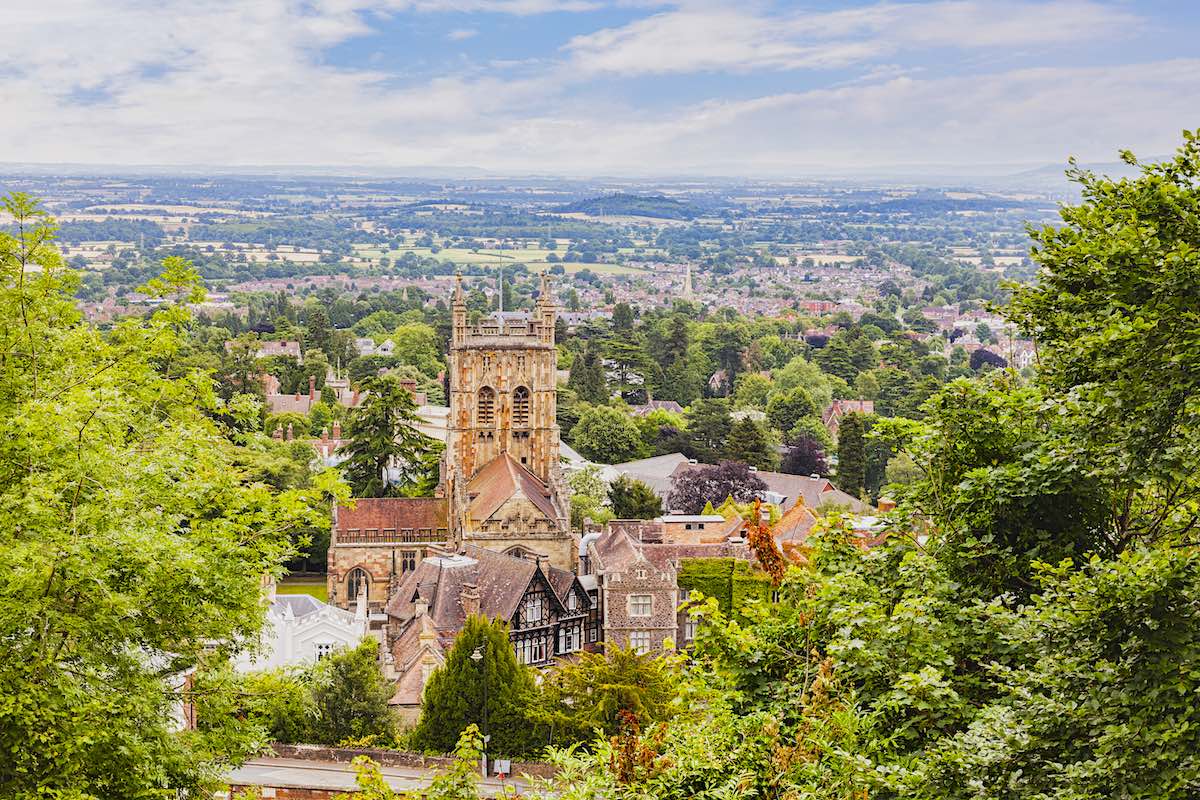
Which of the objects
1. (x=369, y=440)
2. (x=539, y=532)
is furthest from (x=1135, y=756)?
(x=369, y=440)

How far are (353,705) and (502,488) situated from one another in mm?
13816

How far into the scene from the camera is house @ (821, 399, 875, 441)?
362ft

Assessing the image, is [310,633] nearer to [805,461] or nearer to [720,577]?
[720,577]

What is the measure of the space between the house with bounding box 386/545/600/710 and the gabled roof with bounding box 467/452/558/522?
3354 millimetres

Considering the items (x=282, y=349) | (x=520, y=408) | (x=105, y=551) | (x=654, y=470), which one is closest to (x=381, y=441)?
(x=520, y=408)

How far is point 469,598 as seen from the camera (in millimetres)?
40219

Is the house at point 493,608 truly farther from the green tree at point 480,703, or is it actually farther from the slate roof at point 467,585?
the green tree at point 480,703

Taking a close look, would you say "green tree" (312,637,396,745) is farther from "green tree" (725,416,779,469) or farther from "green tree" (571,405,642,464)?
"green tree" (571,405,642,464)

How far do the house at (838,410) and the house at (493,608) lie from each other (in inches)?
2617

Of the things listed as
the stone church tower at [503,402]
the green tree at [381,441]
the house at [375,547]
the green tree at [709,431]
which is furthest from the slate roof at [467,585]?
the green tree at [709,431]

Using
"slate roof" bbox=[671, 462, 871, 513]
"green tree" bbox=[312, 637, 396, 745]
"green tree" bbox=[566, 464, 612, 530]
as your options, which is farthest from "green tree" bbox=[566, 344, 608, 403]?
"green tree" bbox=[312, 637, 396, 745]

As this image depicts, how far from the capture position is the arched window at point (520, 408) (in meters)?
52.6

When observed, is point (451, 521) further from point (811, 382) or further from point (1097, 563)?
point (811, 382)

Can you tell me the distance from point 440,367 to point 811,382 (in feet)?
110
